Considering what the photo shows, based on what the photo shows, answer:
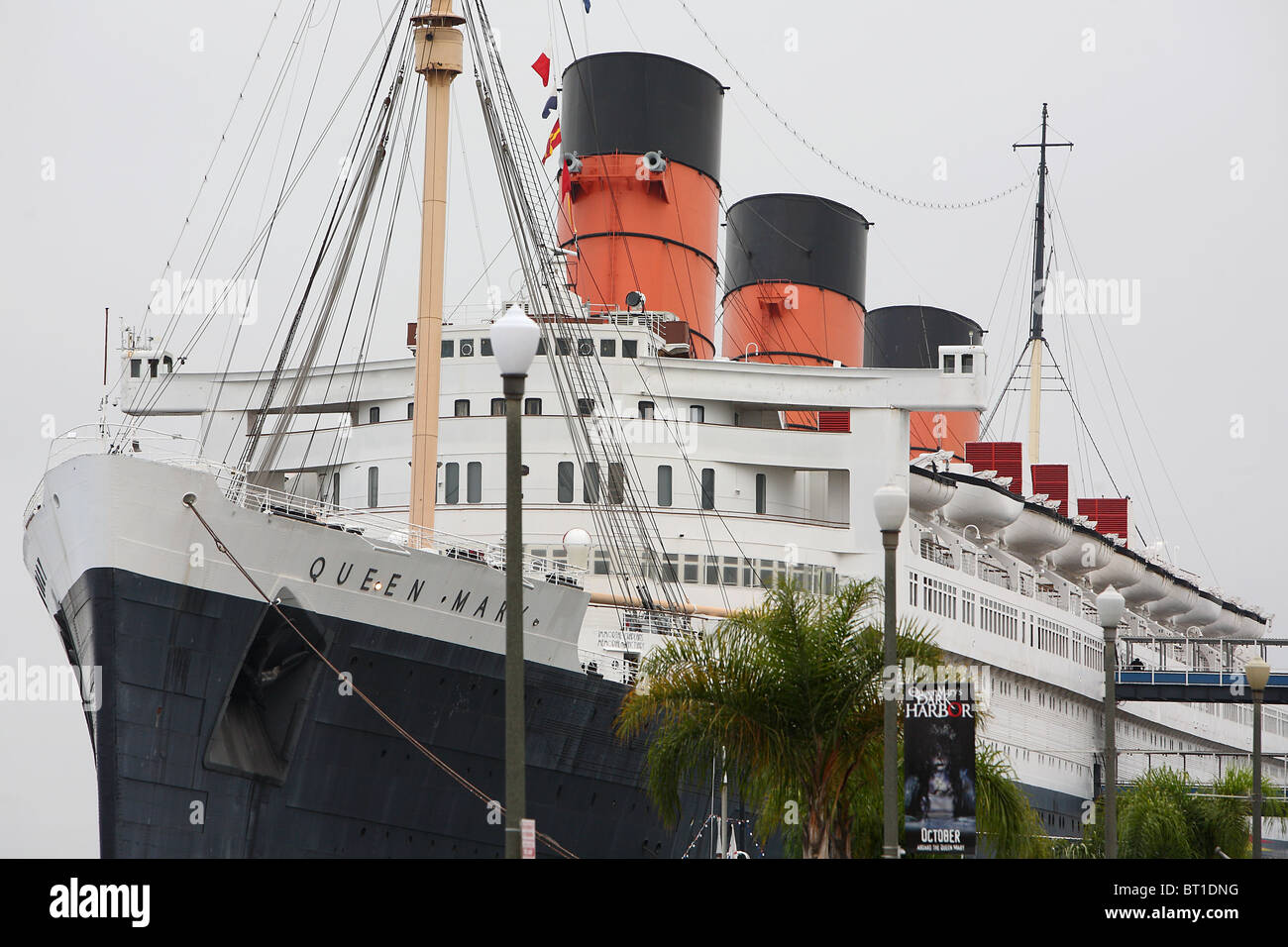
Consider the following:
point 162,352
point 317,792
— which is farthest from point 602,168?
point 317,792

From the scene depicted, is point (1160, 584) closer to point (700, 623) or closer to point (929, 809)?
point (700, 623)

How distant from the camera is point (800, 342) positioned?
157ft

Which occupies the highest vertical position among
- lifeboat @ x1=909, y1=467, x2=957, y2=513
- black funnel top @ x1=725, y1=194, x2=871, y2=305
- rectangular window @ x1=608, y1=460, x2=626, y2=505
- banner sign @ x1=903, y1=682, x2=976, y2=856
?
black funnel top @ x1=725, y1=194, x2=871, y2=305

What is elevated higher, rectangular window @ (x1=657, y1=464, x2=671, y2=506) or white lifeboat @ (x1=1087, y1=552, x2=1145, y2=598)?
white lifeboat @ (x1=1087, y1=552, x2=1145, y2=598)

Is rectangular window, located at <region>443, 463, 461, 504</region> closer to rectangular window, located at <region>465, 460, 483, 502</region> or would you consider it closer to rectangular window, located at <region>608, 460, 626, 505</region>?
rectangular window, located at <region>465, 460, 483, 502</region>

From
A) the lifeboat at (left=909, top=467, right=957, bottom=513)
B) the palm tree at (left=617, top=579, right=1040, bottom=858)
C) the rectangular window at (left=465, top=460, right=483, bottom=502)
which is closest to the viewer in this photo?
the palm tree at (left=617, top=579, right=1040, bottom=858)

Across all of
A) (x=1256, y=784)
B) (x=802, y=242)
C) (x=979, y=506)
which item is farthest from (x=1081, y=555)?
(x=1256, y=784)

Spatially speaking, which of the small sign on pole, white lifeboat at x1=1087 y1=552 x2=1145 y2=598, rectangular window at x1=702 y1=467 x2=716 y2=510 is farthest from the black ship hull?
white lifeboat at x1=1087 y1=552 x2=1145 y2=598

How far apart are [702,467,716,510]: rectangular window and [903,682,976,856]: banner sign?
1917 centimetres

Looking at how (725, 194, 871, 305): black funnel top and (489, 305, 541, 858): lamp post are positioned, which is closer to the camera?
(489, 305, 541, 858): lamp post

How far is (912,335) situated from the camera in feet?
193

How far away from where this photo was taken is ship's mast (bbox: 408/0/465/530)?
84.2 ft

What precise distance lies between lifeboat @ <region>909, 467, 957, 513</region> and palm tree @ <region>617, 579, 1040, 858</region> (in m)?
21.1

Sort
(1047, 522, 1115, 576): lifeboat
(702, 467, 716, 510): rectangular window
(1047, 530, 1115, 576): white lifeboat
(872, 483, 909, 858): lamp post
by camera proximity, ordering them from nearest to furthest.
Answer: (872, 483, 909, 858): lamp post, (702, 467, 716, 510): rectangular window, (1047, 522, 1115, 576): lifeboat, (1047, 530, 1115, 576): white lifeboat
